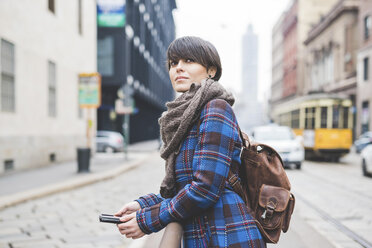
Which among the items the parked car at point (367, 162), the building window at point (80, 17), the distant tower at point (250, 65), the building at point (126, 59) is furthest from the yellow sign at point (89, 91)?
the distant tower at point (250, 65)

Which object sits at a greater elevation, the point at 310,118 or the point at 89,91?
the point at 89,91

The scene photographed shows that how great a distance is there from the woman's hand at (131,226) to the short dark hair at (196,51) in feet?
2.45

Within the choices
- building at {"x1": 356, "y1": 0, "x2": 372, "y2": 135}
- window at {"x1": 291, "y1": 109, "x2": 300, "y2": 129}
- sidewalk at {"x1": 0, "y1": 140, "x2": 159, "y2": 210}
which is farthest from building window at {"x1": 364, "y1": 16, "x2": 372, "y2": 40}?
sidewalk at {"x1": 0, "y1": 140, "x2": 159, "y2": 210}

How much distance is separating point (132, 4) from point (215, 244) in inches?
1186

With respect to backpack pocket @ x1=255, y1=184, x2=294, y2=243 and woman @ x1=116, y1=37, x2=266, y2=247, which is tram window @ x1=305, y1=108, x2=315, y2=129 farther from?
woman @ x1=116, y1=37, x2=266, y2=247

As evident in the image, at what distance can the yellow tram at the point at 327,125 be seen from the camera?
58.1 ft

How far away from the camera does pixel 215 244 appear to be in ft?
5.23

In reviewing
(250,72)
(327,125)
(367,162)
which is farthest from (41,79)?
(250,72)

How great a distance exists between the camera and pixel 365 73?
101 feet

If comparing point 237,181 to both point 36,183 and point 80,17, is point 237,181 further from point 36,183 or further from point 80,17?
point 80,17

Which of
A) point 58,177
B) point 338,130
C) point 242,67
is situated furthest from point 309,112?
point 242,67

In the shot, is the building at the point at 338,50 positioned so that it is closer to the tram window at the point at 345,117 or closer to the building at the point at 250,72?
the tram window at the point at 345,117

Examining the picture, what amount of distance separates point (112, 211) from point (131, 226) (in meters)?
4.97

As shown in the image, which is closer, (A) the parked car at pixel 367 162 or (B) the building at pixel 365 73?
(A) the parked car at pixel 367 162
